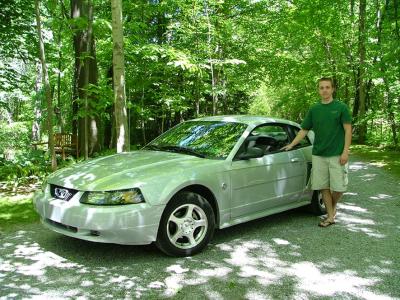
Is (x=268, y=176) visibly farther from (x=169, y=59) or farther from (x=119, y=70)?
(x=169, y=59)

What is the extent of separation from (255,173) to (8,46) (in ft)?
32.8

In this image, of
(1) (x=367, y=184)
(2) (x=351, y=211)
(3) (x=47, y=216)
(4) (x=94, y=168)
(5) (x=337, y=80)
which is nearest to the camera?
(3) (x=47, y=216)

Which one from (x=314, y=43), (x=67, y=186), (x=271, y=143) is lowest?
(x=67, y=186)

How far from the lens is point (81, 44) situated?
11375 mm

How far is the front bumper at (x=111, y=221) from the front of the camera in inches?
162

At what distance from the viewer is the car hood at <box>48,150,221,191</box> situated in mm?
4340

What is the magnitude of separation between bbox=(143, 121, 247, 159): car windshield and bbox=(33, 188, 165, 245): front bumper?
48.6 inches

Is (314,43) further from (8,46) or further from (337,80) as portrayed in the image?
(8,46)

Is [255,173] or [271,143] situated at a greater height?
[271,143]

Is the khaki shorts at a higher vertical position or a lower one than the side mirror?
lower

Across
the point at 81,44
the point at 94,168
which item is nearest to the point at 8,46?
the point at 81,44

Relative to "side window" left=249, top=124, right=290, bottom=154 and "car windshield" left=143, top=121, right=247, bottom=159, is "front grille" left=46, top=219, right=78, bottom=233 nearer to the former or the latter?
"car windshield" left=143, top=121, right=247, bottom=159

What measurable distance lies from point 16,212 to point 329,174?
4.92m

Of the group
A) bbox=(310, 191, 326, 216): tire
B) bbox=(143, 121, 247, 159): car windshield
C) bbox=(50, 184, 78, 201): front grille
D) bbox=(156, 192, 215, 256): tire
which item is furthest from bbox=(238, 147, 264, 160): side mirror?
bbox=(50, 184, 78, 201): front grille
